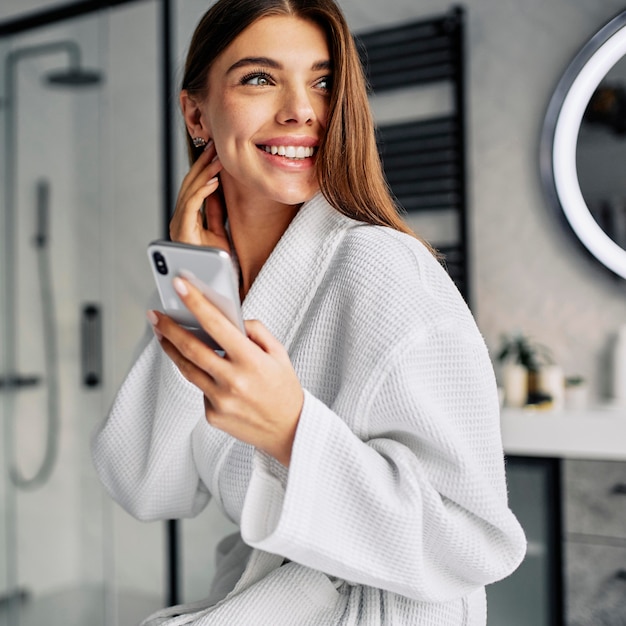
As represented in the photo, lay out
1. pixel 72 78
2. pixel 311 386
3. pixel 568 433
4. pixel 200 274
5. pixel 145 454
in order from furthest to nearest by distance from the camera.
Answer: pixel 72 78
pixel 568 433
pixel 145 454
pixel 311 386
pixel 200 274

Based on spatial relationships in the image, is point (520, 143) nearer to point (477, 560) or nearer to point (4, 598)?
point (477, 560)

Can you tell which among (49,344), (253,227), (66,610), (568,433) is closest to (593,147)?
(568,433)

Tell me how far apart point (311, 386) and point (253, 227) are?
31 centimetres

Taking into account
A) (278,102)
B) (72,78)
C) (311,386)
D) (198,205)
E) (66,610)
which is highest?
(72,78)

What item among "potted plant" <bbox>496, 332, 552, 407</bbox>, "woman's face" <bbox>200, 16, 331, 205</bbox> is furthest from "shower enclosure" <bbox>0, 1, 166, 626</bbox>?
"woman's face" <bbox>200, 16, 331, 205</bbox>

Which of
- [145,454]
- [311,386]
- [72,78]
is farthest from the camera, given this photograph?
[72,78]

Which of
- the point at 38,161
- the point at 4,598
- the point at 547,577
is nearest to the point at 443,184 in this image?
the point at 547,577

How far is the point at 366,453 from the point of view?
0.71 meters

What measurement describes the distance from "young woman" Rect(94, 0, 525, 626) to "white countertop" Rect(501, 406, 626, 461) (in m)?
1.00

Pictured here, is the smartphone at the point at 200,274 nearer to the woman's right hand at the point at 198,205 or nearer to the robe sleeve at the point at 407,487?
the robe sleeve at the point at 407,487

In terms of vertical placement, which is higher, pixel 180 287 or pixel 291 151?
pixel 291 151

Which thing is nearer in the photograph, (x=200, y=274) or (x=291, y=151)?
(x=200, y=274)

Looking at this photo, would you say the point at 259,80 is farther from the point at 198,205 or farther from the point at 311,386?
the point at 311,386

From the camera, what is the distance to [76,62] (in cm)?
245
